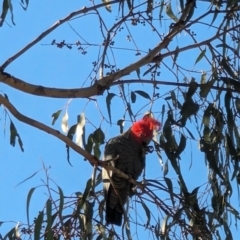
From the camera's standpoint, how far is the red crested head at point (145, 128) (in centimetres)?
285

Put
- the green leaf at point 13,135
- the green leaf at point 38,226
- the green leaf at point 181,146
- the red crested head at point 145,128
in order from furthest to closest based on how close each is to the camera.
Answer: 1. the red crested head at point 145,128
2. the green leaf at point 13,135
3. the green leaf at point 181,146
4. the green leaf at point 38,226

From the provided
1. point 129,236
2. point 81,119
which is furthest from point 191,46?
point 129,236

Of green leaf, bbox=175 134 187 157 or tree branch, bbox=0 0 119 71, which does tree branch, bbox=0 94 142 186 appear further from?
green leaf, bbox=175 134 187 157

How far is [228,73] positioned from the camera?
8.70ft

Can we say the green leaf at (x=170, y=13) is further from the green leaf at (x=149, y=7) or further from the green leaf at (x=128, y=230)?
the green leaf at (x=128, y=230)

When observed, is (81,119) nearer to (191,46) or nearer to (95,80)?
(95,80)

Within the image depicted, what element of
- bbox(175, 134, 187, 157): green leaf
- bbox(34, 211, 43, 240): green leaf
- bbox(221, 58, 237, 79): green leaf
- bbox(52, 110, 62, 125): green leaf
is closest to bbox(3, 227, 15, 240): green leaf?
bbox(34, 211, 43, 240): green leaf

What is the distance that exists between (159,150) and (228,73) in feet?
1.26

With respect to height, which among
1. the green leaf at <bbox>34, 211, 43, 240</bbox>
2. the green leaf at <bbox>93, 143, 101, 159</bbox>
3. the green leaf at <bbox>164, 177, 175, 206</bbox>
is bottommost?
the green leaf at <bbox>34, 211, 43, 240</bbox>

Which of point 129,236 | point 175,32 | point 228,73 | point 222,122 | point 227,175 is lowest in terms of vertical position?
point 129,236

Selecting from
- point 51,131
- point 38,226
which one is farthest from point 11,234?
point 51,131

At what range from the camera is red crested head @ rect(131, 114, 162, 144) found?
2.85 metres

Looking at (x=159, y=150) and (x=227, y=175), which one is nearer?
(x=227, y=175)

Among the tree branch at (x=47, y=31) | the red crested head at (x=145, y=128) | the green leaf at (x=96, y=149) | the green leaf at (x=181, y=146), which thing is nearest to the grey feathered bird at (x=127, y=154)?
A: the red crested head at (x=145, y=128)
